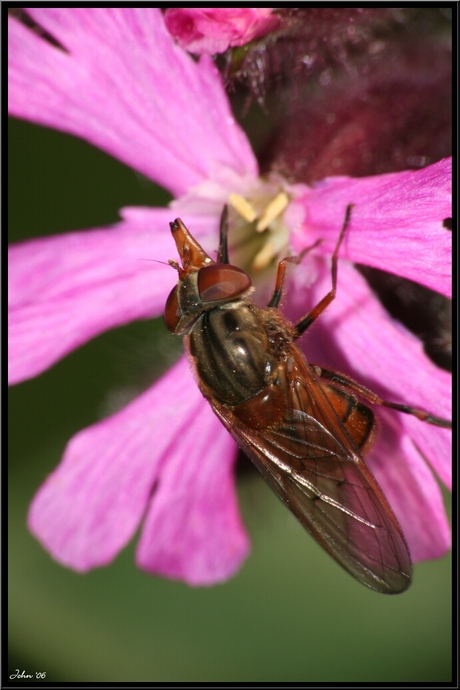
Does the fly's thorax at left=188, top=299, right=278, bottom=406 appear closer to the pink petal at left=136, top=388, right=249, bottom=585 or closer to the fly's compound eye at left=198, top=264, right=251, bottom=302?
the fly's compound eye at left=198, top=264, right=251, bottom=302

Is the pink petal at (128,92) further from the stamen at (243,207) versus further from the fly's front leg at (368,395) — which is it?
the fly's front leg at (368,395)

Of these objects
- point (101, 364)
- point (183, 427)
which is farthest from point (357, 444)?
point (101, 364)

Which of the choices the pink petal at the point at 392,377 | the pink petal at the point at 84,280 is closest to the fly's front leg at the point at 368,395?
the pink petal at the point at 392,377

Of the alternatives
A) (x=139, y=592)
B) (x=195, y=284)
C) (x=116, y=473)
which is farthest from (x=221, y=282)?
(x=139, y=592)

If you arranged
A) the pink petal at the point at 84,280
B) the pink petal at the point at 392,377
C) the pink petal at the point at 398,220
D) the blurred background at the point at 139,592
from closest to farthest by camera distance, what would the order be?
the pink petal at the point at 398,220, the pink petal at the point at 392,377, the pink petal at the point at 84,280, the blurred background at the point at 139,592

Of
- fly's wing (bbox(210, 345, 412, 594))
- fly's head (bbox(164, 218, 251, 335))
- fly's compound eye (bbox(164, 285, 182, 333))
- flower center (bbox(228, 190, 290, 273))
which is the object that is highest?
flower center (bbox(228, 190, 290, 273))

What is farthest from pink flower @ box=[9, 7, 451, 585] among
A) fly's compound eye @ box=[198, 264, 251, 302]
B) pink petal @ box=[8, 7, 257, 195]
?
fly's compound eye @ box=[198, 264, 251, 302]

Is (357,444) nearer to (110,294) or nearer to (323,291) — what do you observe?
(323,291)
